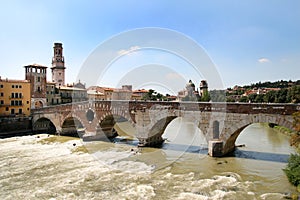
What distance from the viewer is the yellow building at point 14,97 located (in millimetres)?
Result: 32125

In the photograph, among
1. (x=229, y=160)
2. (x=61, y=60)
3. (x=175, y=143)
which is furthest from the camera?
(x=61, y=60)

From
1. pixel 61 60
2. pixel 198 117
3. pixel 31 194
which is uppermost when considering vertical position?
pixel 61 60

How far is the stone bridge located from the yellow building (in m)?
2.98

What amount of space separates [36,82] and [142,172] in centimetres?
2846

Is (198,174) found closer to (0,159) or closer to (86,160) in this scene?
(86,160)

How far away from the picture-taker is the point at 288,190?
38.1 feet

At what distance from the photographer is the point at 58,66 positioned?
2210 inches

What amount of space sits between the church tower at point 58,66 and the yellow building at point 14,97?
72.5ft

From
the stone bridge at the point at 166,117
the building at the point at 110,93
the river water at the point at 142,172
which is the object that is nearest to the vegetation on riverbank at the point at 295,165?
the river water at the point at 142,172

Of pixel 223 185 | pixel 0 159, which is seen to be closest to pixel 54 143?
pixel 0 159

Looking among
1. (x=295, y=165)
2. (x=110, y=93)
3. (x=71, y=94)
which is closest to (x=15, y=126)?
(x=71, y=94)

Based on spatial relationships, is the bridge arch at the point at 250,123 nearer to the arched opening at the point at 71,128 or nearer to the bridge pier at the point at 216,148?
the bridge pier at the point at 216,148

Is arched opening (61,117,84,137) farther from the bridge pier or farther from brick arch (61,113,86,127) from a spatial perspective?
the bridge pier

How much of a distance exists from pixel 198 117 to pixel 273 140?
31.9 ft
